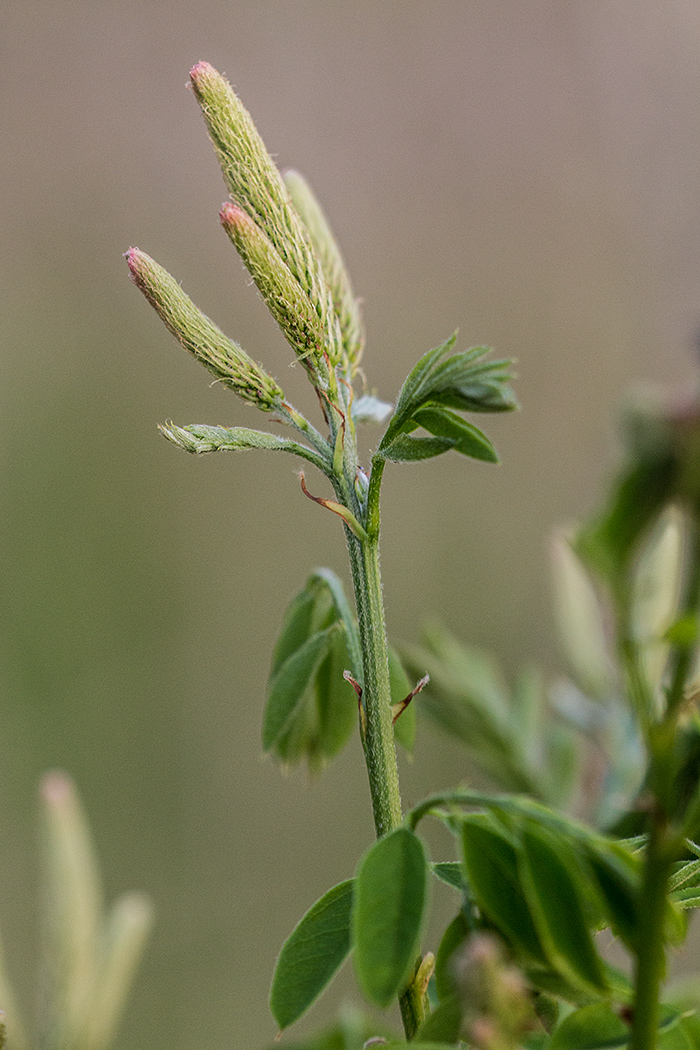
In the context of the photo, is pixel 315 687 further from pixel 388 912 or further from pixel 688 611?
pixel 688 611

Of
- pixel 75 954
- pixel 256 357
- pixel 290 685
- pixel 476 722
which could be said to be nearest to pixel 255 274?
pixel 290 685

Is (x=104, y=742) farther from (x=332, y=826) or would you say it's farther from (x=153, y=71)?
(x=153, y=71)

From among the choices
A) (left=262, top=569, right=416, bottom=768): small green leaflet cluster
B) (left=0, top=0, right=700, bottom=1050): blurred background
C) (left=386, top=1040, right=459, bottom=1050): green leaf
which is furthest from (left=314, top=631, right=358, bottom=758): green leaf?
(left=0, top=0, right=700, bottom=1050): blurred background

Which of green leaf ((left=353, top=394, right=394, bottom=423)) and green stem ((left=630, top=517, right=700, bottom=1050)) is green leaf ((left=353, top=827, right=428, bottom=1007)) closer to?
green stem ((left=630, top=517, right=700, bottom=1050))

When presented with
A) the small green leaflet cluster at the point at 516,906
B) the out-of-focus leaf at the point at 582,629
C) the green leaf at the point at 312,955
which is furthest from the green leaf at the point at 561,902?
the out-of-focus leaf at the point at 582,629

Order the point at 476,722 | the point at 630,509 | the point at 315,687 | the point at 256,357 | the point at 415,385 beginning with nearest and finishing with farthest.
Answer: the point at 630,509, the point at 415,385, the point at 315,687, the point at 476,722, the point at 256,357
